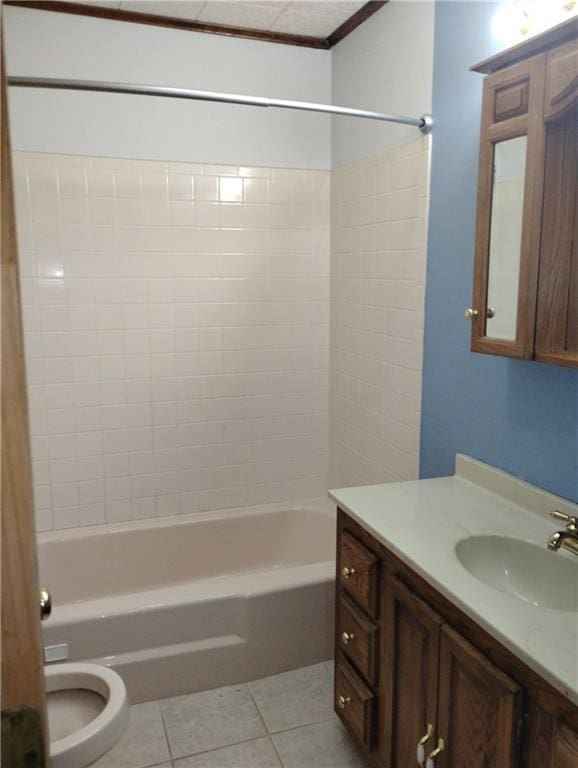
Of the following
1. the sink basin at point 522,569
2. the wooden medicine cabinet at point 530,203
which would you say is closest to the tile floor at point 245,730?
the sink basin at point 522,569

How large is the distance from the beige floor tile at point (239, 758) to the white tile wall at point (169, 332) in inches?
46.1

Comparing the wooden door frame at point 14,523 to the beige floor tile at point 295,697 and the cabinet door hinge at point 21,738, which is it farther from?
the beige floor tile at point 295,697

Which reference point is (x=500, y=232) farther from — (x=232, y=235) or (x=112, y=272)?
(x=112, y=272)

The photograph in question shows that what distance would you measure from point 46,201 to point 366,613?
80.8 inches

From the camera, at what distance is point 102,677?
178 cm

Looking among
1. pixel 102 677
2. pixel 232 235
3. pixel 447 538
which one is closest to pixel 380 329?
pixel 232 235

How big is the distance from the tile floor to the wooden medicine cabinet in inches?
55.5

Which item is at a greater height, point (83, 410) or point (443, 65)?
point (443, 65)

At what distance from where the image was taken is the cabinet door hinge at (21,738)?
48 centimetres

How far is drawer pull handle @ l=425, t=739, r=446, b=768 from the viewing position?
1.39m

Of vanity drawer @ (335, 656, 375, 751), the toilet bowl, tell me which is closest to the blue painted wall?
vanity drawer @ (335, 656, 375, 751)

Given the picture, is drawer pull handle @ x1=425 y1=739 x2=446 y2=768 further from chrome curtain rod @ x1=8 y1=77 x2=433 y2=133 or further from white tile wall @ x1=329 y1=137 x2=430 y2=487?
chrome curtain rod @ x1=8 y1=77 x2=433 y2=133

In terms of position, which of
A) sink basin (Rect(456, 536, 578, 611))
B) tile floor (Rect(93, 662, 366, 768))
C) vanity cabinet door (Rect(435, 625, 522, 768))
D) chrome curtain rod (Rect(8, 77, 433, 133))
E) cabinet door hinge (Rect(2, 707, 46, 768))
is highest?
chrome curtain rod (Rect(8, 77, 433, 133))

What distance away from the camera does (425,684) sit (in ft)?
4.80
